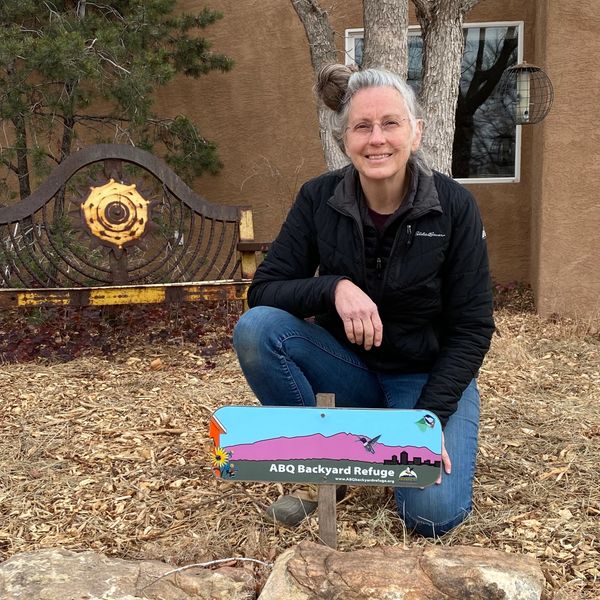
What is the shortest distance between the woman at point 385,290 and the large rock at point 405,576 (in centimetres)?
38

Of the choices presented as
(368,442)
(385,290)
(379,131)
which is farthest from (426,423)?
(379,131)

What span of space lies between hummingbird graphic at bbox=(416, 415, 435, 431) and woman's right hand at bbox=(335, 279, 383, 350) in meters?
0.32

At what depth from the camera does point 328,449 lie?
6.57 feet

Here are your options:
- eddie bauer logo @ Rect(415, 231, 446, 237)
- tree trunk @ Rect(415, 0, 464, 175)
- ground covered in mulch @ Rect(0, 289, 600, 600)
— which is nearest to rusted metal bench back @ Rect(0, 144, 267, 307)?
ground covered in mulch @ Rect(0, 289, 600, 600)

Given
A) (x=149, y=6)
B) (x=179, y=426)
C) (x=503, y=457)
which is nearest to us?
(x=503, y=457)

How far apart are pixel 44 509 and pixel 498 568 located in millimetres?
1588

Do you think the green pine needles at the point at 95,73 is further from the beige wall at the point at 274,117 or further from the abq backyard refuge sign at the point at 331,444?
the abq backyard refuge sign at the point at 331,444

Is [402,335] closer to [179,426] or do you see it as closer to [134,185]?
[179,426]

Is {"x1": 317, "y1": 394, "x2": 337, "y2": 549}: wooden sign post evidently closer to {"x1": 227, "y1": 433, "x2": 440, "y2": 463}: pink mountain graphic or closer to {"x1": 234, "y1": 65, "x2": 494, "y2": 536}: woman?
{"x1": 227, "y1": 433, "x2": 440, "y2": 463}: pink mountain graphic

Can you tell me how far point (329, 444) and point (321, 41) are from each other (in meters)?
3.06

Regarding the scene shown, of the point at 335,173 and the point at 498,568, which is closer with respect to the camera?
the point at 498,568

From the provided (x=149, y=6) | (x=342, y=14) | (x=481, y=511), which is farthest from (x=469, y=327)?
(x=342, y=14)

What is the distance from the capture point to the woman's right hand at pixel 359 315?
2182mm

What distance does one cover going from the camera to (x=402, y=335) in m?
2.40
